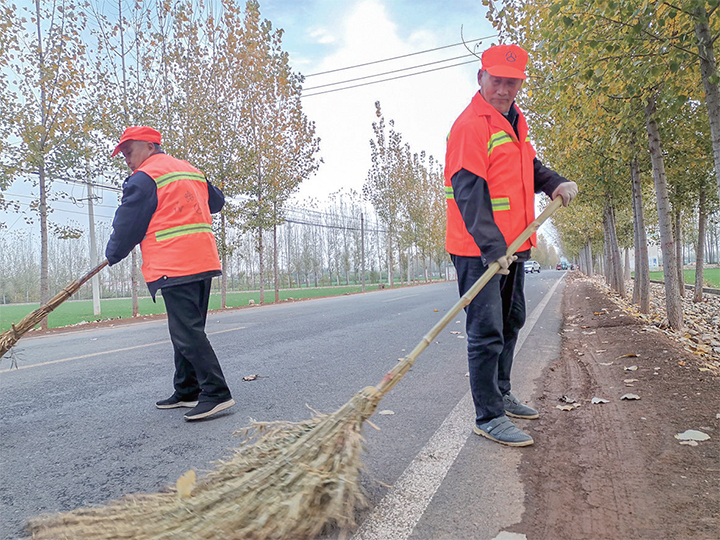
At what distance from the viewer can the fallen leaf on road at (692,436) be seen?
2.23m

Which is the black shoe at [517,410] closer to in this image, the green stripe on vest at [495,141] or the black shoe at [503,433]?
the black shoe at [503,433]

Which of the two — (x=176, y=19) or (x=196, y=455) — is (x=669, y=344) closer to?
(x=196, y=455)

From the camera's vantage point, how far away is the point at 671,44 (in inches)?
144

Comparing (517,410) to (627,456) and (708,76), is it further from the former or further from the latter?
(708,76)

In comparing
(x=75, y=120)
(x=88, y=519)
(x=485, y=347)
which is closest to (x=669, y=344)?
(x=485, y=347)

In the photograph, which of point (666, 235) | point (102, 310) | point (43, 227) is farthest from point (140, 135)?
point (102, 310)

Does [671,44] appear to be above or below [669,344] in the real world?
above

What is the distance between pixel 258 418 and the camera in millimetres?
2922

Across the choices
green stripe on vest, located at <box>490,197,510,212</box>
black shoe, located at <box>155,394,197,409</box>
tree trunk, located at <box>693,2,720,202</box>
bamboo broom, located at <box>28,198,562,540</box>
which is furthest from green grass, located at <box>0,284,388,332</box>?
tree trunk, located at <box>693,2,720,202</box>

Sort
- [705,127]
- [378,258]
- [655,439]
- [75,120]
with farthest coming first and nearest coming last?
[378,258] < [75,120] < [705,127] < [655,439]

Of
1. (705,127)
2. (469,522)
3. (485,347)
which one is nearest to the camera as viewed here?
(469,522)

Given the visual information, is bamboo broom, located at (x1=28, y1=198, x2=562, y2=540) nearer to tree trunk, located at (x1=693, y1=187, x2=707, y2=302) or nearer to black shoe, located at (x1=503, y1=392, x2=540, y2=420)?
black shoe, located at (x1=503, y1=392, x2=540, y2=420)

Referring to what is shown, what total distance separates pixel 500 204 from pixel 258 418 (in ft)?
6.57

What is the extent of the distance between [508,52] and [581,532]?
2.25 meters
